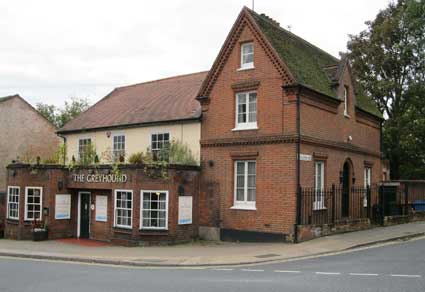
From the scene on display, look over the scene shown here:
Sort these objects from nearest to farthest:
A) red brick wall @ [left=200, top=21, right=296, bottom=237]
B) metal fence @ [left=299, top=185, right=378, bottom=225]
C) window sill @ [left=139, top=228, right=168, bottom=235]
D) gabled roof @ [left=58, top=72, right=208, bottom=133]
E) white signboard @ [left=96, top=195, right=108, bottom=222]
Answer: red brick wall @ [left=200, top=21, right=296, bottom=237]
metal fence @ [left=299, top=185, right=378, bottom=225]
window sill @ [left=139, top=228, right=168, bottom=235]
white signboard @ [left=96, top=195, right=108, bottom=222]
gabled roof @ [left=58, top=72, right=208, bottom=133]

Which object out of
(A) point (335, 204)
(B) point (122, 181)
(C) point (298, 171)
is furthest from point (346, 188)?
(B) point (122, 181)

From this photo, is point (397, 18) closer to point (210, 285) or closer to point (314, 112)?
point (314, 112)

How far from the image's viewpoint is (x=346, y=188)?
2462cm

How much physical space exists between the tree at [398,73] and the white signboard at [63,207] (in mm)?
24515

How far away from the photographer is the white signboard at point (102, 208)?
77.4 ft

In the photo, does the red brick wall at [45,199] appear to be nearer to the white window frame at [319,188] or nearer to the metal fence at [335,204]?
the metal fence at [335,204]

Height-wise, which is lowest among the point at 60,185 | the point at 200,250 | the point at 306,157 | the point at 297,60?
the point at 200,250

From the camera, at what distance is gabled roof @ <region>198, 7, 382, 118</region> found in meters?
21.4

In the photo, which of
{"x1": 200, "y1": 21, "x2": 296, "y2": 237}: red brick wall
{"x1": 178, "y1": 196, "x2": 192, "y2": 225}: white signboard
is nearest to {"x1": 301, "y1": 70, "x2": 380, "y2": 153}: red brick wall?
{"x1": 200, "y1": 21, "x2": 296, "y2": 237}: red brick wall

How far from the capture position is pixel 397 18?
3881 cm

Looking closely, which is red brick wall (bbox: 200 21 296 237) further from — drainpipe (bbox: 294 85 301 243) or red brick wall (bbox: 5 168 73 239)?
red brick wall (bbox: 5 168 73 239)

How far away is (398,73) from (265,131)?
75.8ft

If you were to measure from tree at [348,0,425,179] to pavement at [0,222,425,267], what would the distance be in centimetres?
1648

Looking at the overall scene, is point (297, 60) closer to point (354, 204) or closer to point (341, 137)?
point (341, 137)
